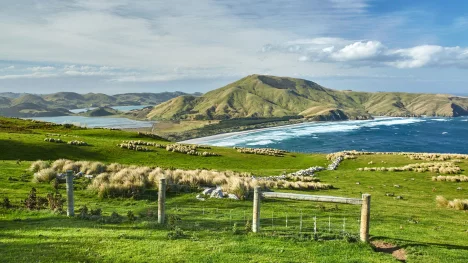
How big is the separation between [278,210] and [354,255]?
8864mm

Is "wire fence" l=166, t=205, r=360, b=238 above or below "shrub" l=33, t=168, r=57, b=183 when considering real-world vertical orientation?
below

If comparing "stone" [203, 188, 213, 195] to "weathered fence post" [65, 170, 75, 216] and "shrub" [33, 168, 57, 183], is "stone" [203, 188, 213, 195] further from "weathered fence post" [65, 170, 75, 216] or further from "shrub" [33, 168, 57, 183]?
"shrub" [33, 168, 57, 183]

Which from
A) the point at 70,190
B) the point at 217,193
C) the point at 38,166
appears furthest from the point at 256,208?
the point at 38,166

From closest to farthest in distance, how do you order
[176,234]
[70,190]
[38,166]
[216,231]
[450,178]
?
[176,234], [216,231], [70,190], [38,166], [450,178]

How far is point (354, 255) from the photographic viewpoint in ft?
43.0

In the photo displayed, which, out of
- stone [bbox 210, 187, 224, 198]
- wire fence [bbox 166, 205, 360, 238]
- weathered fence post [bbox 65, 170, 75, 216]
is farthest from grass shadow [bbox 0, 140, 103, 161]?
wire fence [bbox 166, 205, 360, 238]

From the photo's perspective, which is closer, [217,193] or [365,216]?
[365,216]

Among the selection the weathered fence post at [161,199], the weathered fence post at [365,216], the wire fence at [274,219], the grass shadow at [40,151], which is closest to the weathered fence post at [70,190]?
the weathered fence post at [161,199]

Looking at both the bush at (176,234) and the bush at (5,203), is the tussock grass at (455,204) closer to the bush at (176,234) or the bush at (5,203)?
the bush at (176,234)

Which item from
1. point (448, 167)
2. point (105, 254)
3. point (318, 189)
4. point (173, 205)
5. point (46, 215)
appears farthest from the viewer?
point (448, 167)

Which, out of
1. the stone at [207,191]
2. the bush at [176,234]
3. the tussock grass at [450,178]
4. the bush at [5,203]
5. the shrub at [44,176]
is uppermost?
the shrub at [44,176]

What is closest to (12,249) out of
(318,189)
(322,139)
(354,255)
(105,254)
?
(105,254)

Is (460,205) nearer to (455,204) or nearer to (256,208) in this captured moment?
(455,204)

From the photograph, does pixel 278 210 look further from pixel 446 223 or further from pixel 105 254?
pixel 105 254
